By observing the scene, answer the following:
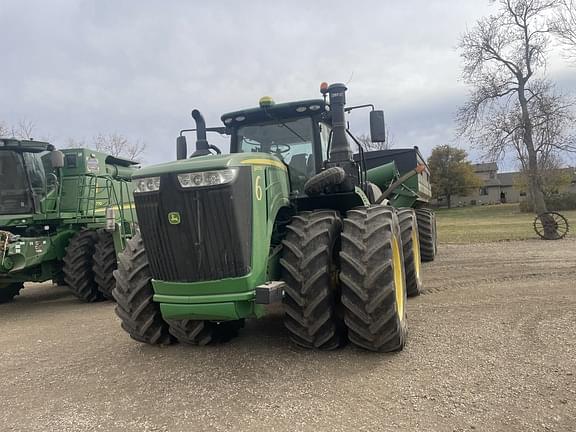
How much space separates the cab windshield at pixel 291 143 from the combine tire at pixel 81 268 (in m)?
4.48

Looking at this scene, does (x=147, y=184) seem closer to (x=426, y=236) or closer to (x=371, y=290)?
(x=371, y=290)

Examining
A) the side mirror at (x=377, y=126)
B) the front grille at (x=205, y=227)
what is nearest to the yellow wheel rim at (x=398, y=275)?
the side mirror at (x=377, y=126)

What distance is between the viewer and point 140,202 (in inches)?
156

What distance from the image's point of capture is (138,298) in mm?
4430

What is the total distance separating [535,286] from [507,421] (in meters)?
4.92

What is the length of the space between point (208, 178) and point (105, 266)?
555 centimetres

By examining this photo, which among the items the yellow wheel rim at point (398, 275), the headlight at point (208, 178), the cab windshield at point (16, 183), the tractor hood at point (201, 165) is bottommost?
the yellow wheel rim at point (398, 275)

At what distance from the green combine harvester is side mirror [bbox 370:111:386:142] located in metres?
0.37

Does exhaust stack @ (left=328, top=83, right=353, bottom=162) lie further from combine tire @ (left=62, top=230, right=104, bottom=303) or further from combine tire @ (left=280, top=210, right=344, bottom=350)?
combine tire @ (left=62, top=230, right=104, bottom=303)

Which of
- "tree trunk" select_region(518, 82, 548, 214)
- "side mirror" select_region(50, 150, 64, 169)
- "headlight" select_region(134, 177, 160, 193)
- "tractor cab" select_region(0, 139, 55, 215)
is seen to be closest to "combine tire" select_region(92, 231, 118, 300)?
"tractor cab" select_region(0, 139, 55, 215)

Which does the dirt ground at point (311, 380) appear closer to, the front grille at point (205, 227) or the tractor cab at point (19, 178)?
the front grille at point (205, 227)

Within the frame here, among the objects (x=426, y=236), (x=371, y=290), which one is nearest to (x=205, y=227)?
(x=371, y=290)

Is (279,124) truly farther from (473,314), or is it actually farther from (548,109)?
(548,109)

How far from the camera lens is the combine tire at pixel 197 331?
462cm
